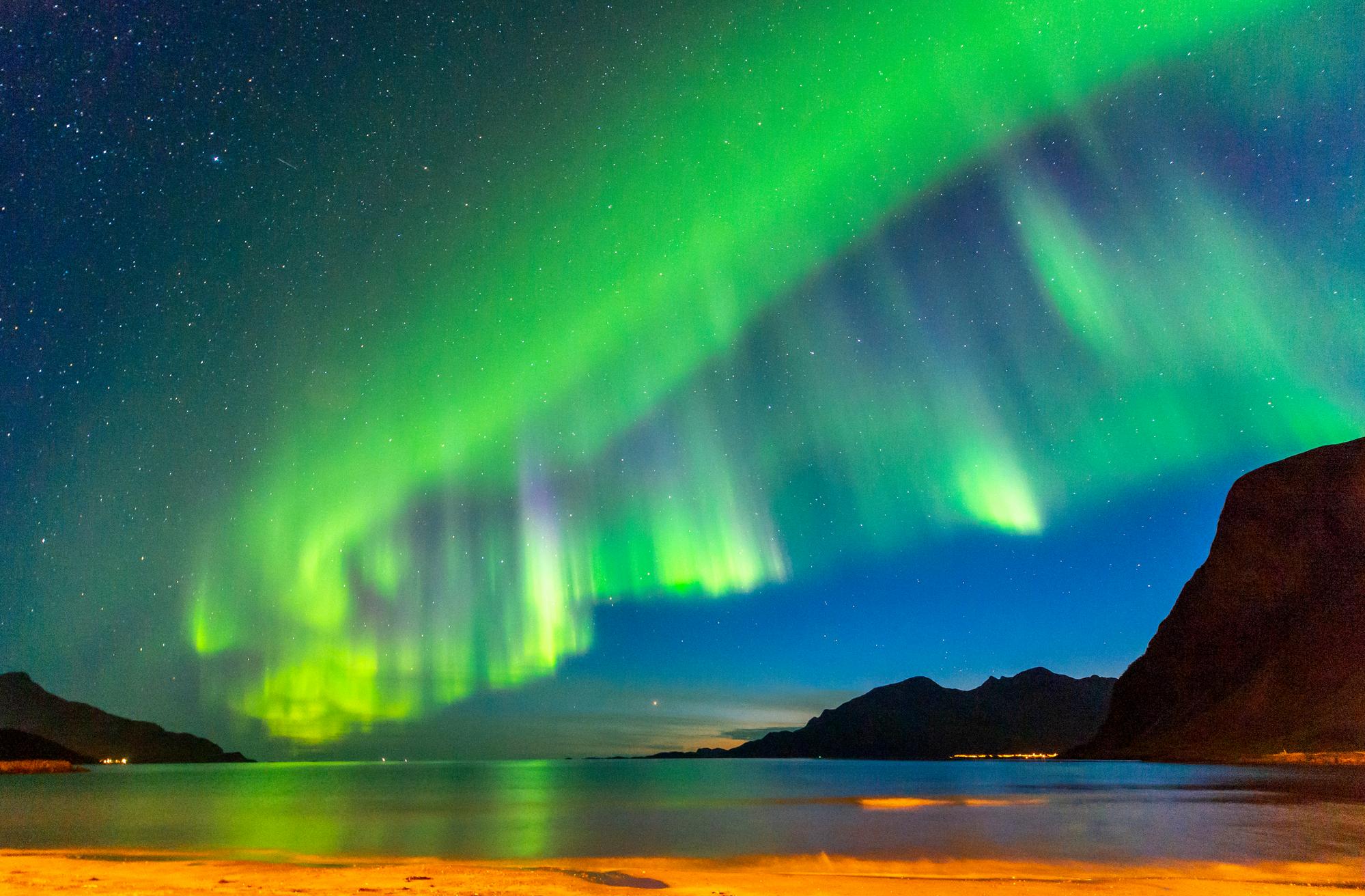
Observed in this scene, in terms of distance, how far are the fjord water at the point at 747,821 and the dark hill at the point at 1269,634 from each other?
53468mm

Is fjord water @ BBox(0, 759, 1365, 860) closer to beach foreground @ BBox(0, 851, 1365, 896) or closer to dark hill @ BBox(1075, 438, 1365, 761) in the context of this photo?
beach foreground @ BBox(0, 851, 1365, 896)

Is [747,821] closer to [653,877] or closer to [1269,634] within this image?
[653,877]

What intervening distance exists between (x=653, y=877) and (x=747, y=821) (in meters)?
29.6

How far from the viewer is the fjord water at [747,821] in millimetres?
38375

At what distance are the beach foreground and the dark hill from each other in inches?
5416

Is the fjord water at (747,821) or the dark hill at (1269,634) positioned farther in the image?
the dark hill at (1269,634)

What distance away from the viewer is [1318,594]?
162 meters

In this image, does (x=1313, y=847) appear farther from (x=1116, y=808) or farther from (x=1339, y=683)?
(x=1339, y=683)

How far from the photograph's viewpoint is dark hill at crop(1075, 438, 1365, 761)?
150875 millimetres

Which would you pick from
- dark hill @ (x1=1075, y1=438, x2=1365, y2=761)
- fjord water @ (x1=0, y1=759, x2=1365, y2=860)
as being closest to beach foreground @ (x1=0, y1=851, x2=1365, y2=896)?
fjord water @ (x1=0, y1=759, x2=1365, y2=860)

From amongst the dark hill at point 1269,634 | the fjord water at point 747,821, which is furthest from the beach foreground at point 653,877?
the dark hill at point 1269,634

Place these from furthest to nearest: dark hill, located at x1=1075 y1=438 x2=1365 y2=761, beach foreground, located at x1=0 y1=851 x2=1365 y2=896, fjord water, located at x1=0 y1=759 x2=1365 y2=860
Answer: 1. dark hill, located at x1=1075 y1=438 x2=1365 y2=761
2. fjord water, located at x1=0 y1=759 x2=1365 y2=860
3. beach foreground, located at x1=0 y1=851 x2=1365 y2=896

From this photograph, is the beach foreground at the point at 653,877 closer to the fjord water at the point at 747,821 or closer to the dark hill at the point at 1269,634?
the fjord water at the point at 747,821

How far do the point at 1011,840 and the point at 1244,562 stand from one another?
163m
